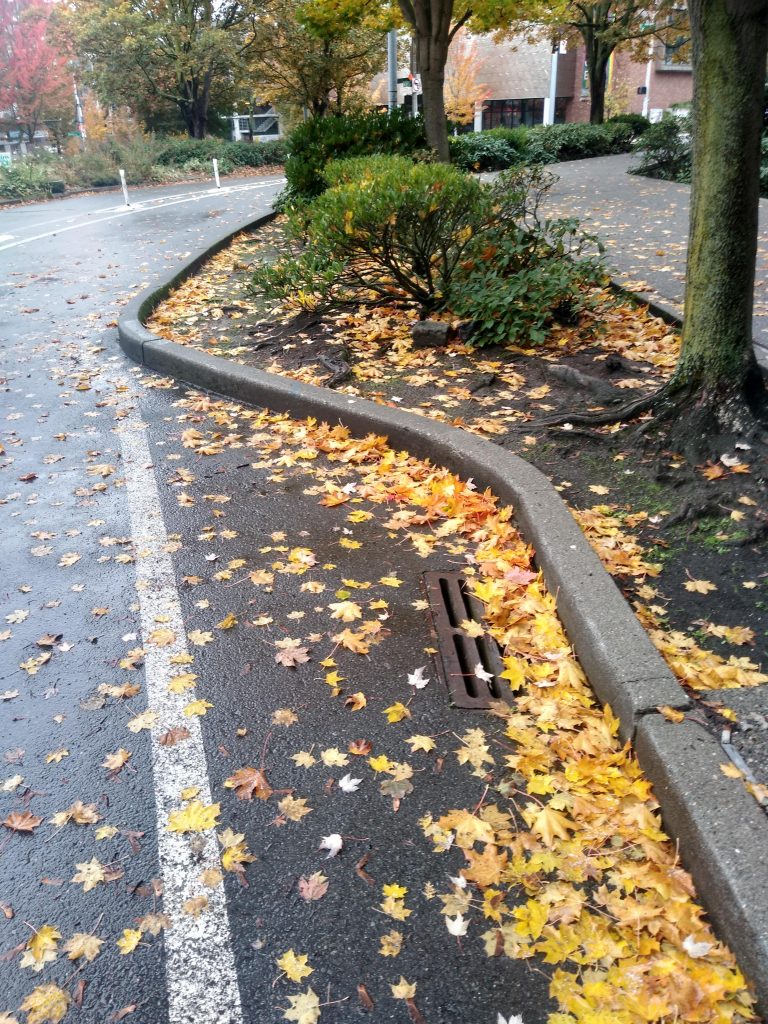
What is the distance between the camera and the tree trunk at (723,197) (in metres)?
3.91

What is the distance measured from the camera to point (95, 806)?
2635 mm

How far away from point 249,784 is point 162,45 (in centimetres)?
3936

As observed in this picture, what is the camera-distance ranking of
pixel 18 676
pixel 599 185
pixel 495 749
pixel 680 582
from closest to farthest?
pixel 495 749 < pixel 18 676 < pixel 680 582 < pixel 599 185

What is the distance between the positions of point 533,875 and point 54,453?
15.5ft

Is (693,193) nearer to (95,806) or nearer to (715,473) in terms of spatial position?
(715,473)

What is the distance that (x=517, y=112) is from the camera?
5138 centimetres

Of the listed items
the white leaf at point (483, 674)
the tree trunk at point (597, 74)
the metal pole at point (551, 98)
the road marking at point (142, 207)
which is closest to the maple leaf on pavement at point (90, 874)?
the white leaf at point (483, 674)

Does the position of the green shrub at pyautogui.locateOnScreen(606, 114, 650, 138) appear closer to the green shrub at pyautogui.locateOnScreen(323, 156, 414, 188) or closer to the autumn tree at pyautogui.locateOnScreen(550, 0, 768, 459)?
the green shrub at pyautogui.locateOnScreen(323, 156, 414, 188)

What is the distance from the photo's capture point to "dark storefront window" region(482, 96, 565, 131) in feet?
166

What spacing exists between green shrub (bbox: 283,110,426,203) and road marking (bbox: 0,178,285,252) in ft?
17.9

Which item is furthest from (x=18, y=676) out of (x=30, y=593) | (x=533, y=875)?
(x=533, y=875)

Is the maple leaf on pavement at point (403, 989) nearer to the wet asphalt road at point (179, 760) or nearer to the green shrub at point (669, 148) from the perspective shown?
the wet asphalt road at point (179, 760)

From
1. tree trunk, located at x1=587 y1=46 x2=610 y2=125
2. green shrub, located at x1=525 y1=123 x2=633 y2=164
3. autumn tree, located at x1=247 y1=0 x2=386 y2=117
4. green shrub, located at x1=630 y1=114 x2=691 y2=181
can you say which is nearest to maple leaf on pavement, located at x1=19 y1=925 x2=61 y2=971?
green shrub, located at x1=630 y1=114 x2=691 y2=181

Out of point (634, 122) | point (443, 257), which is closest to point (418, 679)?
point (443, 257)
